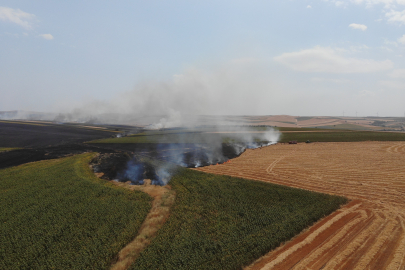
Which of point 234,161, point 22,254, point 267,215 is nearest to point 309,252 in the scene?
point 267,215

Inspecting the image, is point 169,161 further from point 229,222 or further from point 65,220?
point 229,222

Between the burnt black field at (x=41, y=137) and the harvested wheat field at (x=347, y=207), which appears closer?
the harvested wheat field at (x=347, y=207)

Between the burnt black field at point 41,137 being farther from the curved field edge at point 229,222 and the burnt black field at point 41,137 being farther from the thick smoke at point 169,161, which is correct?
the curved field edge at point 229,222

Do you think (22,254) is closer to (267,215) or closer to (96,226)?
(96,226)

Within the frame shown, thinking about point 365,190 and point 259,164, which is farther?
point 259,164

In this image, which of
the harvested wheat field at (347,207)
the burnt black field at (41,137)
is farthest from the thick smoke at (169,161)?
the burnt black field at (41,137)
